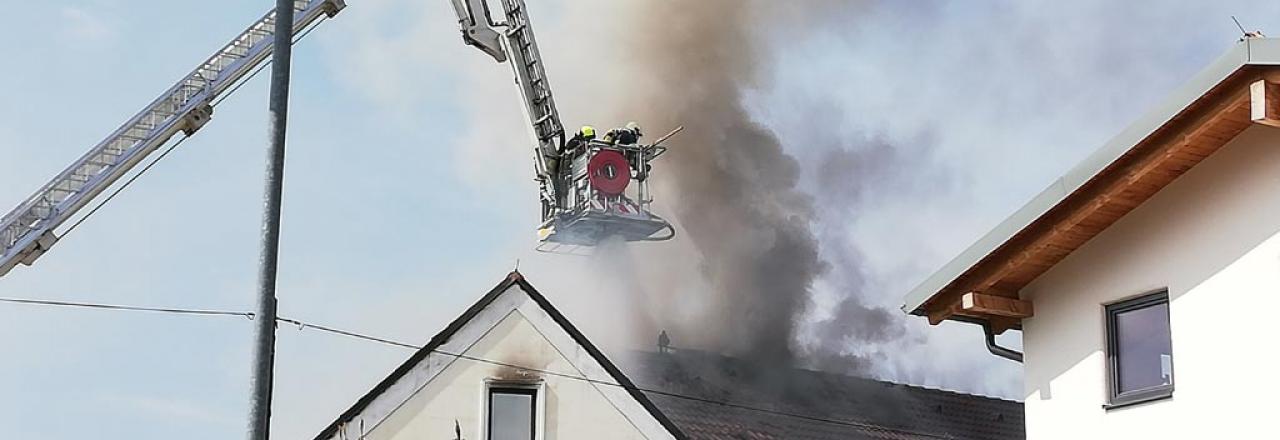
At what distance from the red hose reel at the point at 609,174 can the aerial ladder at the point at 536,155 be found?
16 mm

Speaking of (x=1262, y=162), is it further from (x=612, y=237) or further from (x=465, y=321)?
(x=612, y=237)

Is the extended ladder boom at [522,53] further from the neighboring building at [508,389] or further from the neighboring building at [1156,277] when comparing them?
the neighboring building at [1156,277]

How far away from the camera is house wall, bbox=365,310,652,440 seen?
18094mm

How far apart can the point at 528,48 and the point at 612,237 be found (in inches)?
159

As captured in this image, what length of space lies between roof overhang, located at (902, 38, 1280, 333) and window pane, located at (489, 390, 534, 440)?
5838 mm

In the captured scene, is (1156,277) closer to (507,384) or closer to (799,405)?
(507,384)

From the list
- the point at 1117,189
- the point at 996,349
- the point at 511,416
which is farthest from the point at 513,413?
the point at 1117,189

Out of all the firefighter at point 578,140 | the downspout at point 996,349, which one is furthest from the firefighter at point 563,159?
the downspout at point 996,349

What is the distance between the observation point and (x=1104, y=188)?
1295cm

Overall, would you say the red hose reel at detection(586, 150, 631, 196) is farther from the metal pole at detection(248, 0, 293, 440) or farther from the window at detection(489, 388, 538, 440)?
the metal pole at detection(248, 0, 293, 440)

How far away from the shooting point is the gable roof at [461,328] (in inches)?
708

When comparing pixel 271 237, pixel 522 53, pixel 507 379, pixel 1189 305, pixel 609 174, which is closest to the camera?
pixel 271 237

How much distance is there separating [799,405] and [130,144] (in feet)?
33.1

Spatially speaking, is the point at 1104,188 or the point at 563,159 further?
the point at 563,159
